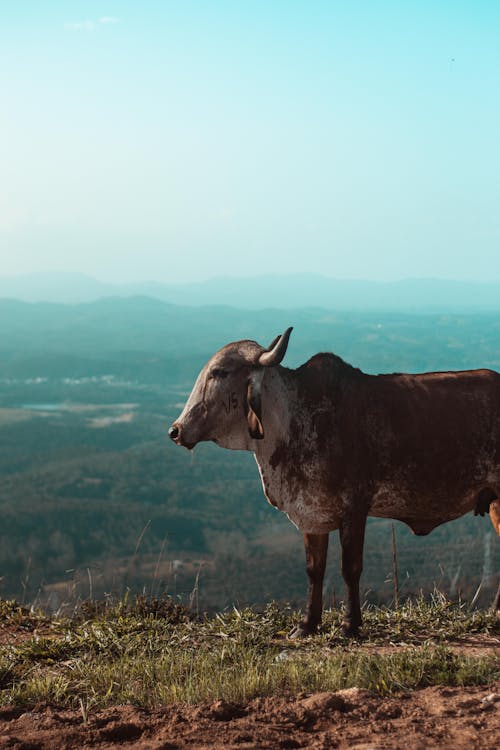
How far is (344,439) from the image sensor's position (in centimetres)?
740

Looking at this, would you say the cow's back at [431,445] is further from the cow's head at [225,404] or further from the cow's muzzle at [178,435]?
the cow's muzzle at [178,435]

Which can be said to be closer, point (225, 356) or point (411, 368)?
point (225, 356)

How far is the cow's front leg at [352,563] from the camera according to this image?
7.38 meters

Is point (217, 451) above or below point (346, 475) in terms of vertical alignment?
below

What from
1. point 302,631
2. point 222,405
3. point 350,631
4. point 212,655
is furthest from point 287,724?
point 222,405

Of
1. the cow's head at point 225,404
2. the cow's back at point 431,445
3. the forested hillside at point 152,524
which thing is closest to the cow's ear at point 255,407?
the cow's head at point 225,404

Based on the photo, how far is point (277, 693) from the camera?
5.60 metres

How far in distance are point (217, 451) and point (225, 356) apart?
103 metres

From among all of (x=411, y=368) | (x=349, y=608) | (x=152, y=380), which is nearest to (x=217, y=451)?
(x=411, y=368)

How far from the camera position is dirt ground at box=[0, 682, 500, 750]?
183 inches

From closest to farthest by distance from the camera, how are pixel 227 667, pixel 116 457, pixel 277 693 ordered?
pixel 277 693 → pixel 227 667 → pixel 116 457

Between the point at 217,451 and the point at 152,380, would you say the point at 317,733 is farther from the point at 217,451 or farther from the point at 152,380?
the point at 152,380

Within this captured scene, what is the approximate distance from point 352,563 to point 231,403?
1644 mm

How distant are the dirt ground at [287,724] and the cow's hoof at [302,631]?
214 centimetres
